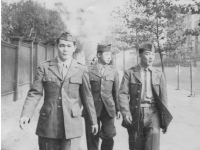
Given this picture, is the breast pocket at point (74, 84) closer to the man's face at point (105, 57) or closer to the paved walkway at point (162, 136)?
the man's face at point (105, 57)

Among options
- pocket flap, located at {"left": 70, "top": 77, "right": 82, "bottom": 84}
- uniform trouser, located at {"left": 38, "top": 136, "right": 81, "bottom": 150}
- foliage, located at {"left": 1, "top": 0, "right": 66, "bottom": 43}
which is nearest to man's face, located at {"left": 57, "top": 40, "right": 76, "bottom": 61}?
pocket flap, located at {"left": 70, "top": 77, "right": 82, "bottom": 84}

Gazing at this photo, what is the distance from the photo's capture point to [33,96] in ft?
8.95

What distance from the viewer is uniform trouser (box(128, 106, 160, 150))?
10.4 ft

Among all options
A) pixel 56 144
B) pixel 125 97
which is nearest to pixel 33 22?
pixel 125 97

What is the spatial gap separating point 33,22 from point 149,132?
14.1 metres

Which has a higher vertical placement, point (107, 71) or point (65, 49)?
point (65, 49)

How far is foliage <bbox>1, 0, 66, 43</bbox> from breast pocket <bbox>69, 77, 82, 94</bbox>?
12.3m

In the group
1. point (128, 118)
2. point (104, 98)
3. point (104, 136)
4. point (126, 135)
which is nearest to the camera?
point (128, 118)

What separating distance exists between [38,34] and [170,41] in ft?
31.7

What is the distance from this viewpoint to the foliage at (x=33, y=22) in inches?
583

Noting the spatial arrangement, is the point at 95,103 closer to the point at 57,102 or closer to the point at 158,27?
the point at 57,102

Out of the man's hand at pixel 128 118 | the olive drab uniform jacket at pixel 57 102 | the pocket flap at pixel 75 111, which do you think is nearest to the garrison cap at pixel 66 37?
the olive drab uniform jacket at pixel 57 102

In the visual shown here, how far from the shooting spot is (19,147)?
4375mm

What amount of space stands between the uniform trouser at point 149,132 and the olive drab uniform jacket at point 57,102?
77 cm
